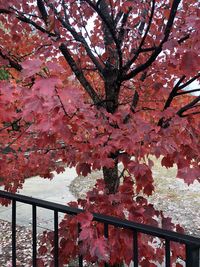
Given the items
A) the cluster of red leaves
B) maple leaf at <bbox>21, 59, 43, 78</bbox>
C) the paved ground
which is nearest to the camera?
maple leaf at <bbox>21, 59, 43, 78</bbox>

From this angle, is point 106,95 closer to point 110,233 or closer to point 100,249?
point 110,233

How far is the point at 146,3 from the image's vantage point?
2.43 meters

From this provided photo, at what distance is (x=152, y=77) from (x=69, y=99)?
1806mm

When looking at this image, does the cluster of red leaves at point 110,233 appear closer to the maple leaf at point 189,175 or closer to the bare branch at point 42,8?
the maple leaf at point 189,175

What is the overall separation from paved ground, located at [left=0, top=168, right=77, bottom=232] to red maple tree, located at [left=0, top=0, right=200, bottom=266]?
7.48ft

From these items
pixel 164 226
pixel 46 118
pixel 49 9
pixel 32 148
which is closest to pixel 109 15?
pixel 49 9

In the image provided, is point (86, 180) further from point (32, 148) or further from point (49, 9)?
point (49, 9)

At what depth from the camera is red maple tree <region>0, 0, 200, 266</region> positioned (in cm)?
143

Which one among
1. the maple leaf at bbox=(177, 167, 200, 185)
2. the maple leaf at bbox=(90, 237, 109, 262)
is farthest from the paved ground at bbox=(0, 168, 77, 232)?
the maple leaf at bbox=(177, 167, 200, 185)

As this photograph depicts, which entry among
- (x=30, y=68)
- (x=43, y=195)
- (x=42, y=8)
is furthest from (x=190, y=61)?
(x=43, y=195)

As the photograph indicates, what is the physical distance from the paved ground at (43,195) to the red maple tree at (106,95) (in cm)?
228

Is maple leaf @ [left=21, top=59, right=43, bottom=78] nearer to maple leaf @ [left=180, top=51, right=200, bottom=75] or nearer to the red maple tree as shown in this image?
the red maple tree

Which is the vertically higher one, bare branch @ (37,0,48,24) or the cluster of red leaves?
bare branch @ (37,0,48,24)

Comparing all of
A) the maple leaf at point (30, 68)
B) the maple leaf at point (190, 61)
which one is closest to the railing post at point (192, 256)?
the maple leaf at point (190, 61)
